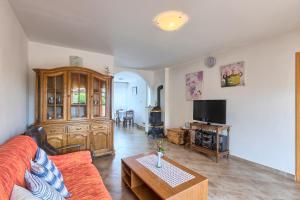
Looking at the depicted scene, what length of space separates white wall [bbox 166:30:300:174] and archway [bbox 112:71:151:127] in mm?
3498

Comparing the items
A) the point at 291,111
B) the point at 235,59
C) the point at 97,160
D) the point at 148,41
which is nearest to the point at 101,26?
the point at 148,41

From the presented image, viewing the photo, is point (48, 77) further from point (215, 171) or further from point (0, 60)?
point (215, 171)

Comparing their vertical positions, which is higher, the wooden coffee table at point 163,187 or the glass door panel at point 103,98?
the glass door panel at point 103,98

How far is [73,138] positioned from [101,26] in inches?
82.1

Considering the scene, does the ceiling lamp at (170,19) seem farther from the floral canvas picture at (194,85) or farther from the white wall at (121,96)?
the white wall at (121,96)

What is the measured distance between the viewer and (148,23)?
236 centimetres

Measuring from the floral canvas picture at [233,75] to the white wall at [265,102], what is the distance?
10 centimetres

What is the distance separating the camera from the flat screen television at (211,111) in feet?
11.1

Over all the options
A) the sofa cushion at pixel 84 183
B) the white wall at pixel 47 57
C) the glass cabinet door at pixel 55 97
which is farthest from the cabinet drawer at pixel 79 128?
the sofa cushion at pixel 84 183

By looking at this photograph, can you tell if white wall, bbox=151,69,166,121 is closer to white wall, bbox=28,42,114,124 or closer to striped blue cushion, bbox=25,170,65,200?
white wall, bbox=28,42,114,124

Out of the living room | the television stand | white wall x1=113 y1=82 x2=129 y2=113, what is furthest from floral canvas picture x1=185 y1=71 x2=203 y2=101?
white wall x1=113 y1=82 x2=129 y2=113

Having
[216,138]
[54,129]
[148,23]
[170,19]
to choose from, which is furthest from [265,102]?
[54,129]

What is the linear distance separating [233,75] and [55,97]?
3.57 metres

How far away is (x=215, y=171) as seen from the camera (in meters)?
2.82
